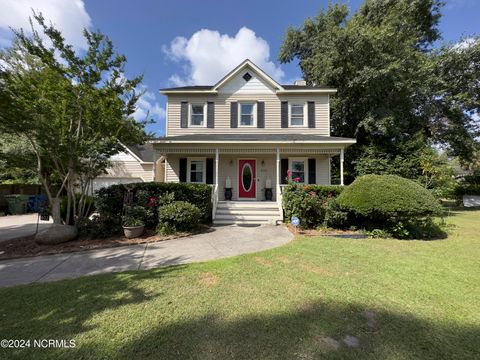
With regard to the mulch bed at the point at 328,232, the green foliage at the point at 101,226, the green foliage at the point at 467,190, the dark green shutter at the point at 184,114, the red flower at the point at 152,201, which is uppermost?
the dark green shutter at the point at 184,114

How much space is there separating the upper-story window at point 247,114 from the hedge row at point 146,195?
17.9 ft

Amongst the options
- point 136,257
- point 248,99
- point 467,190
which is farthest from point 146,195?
point 467,190

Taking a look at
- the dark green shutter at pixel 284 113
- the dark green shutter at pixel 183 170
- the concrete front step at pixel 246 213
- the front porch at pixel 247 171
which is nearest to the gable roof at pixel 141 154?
the dark green shutter at pixel 183 170

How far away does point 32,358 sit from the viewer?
200cm

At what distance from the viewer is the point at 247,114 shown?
490 inches

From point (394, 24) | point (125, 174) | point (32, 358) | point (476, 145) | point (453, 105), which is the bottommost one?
point (32, 358)

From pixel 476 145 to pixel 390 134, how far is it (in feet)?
24.7

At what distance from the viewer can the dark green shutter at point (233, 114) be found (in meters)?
12.3

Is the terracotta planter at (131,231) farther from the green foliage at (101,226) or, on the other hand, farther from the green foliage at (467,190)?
the green foliage at (467,190)

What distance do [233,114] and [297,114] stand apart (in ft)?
12.2

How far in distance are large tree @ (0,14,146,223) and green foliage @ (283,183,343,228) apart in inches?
254

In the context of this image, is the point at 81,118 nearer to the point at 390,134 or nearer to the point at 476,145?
the point at 390,134

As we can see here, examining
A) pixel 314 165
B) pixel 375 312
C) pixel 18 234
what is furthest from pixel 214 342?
pixel 314 165

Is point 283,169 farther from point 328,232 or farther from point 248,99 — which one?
point 328,232
